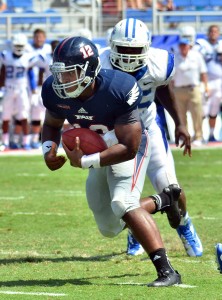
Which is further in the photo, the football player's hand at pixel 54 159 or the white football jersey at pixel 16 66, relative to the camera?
the white football jersey at pixel 16 66

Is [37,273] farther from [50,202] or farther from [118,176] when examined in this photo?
[50,202]

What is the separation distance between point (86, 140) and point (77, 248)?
5.91 ft

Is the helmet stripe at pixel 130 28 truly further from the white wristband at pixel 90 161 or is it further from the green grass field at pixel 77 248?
the green grass field at pixel 77 248

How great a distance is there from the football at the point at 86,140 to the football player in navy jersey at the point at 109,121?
0.04 m

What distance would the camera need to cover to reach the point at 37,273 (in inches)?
225

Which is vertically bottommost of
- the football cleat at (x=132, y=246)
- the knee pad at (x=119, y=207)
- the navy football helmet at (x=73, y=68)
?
the football cleat at (x=132, y=246)

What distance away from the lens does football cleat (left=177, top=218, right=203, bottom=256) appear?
254 inches

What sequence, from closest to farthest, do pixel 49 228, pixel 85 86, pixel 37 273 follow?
1. pixel 85 86
2. pixel 37 273
3. pixel 49 228

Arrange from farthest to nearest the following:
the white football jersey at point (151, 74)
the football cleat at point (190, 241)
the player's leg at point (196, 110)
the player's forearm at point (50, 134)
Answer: the player's leg at point (196, 110)
the football cleat at point (190, 241)
the white football jersey at point (151, 74)
the player's forearm at point (50, 134)

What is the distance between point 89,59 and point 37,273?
1442 mm

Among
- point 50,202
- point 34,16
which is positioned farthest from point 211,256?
point 34,16

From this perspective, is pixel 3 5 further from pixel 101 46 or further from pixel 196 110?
pixel 196 110

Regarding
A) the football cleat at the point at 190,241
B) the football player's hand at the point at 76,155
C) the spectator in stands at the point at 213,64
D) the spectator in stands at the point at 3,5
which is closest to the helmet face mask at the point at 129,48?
the football player's hand at the point at 76,155

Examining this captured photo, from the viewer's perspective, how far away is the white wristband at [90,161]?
5055 millimetres
